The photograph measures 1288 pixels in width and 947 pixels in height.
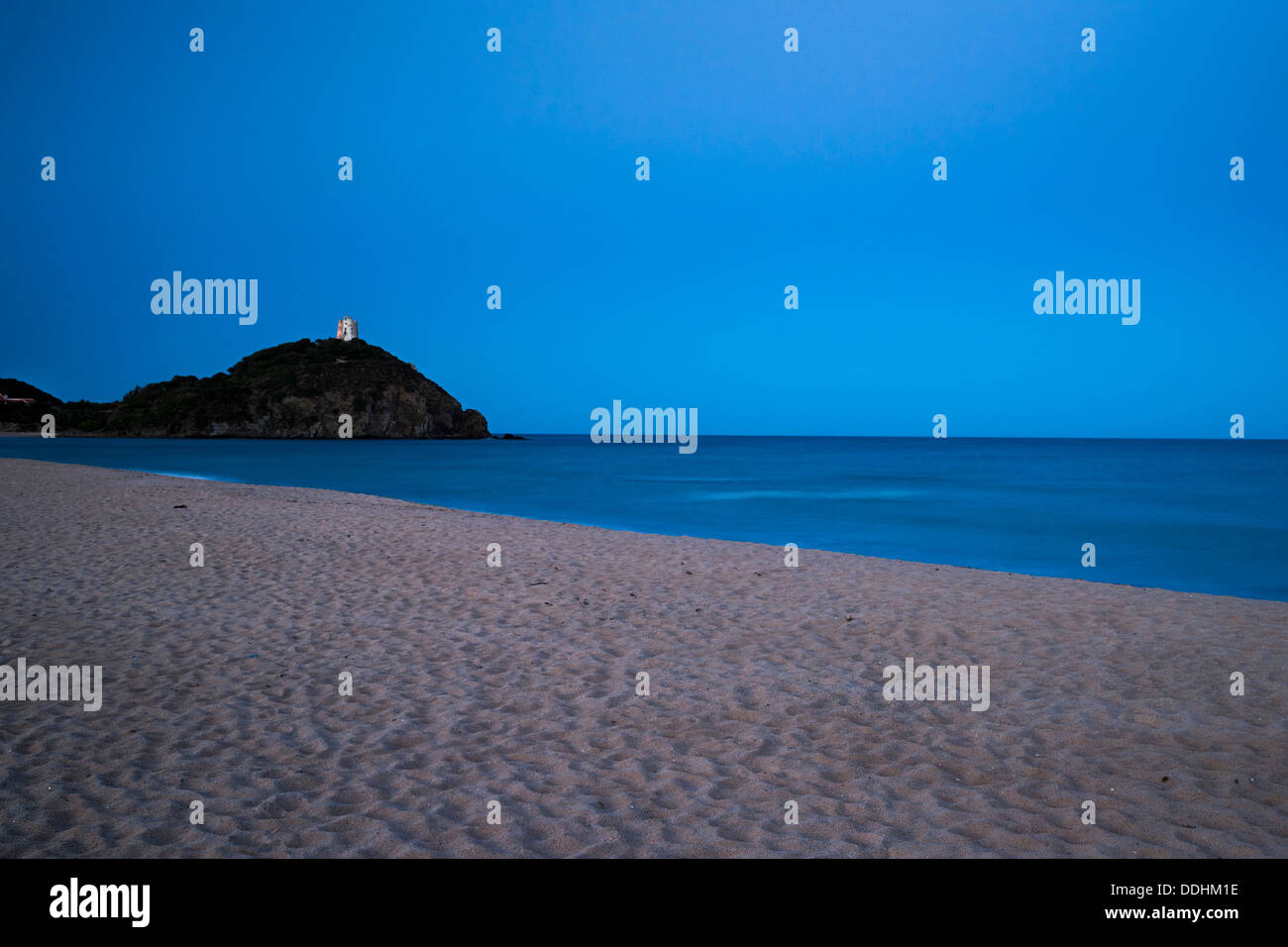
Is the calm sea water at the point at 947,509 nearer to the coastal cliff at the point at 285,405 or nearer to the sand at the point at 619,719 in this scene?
the sand at the point at 619,719

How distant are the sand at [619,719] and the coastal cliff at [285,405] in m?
148

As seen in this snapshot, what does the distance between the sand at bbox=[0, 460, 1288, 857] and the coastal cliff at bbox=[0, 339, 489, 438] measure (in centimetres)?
14819

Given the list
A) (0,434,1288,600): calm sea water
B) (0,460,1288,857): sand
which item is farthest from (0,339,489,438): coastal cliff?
(0,460,1288,857): sand

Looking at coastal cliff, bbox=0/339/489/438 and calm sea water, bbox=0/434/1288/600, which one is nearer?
calm sea water, bbox=0/434/1288/600

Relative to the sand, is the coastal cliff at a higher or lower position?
higher

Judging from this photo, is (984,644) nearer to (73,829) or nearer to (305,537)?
(73,829)

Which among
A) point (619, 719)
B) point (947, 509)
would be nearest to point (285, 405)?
point (947, 509)

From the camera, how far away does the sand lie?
453cm

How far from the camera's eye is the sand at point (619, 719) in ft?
14.9

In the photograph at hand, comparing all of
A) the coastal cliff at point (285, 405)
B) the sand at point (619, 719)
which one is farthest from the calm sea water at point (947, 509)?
the coastal cliff at point (285, 405)

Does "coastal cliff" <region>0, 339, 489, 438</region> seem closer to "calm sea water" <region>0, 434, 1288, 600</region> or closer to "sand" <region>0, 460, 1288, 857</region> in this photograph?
"calm sea water" <region>0, 434, 1288, 600</region>

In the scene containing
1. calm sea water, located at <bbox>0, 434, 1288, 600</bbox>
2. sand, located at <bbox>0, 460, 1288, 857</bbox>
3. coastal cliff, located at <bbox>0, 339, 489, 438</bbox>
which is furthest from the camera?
coastal cliff, located at <bbox>0, 339, 489, 438</bbox>
